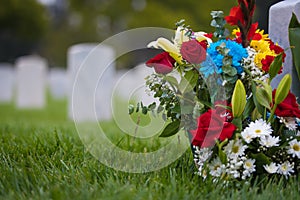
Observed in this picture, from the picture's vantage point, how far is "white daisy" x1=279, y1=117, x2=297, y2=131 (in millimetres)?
1791

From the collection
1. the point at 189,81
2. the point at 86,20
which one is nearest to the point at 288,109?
the point at 189,81

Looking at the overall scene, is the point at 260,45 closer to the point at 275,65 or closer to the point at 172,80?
the point at 275,65

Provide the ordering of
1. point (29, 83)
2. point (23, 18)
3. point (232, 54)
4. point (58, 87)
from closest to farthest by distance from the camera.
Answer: point (232, 54), point (29, 83), point (58, 87), point (23, 18)

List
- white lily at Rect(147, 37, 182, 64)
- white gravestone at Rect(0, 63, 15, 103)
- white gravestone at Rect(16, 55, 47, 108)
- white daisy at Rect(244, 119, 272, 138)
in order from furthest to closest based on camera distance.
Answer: white gravestone at Rect(0, 63, 15, 103), white gravestone at Rect(16, 55, 47, 108), white lily at Rect(147, 37, 182, 64), white daisy at Rect(244, 119, 272, 138)

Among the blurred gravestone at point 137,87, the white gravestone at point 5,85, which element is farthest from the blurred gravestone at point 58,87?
the white gravestone at point 5,85

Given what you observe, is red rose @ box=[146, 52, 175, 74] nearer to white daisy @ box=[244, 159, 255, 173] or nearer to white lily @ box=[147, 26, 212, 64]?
white lily @ box=[147, 26, 212, 64]

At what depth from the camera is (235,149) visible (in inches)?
68.2

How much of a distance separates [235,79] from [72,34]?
25878mm

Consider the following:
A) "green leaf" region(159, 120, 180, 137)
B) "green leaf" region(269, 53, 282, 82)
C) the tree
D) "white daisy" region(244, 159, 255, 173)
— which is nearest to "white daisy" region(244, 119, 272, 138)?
"white daisy" region(244, 159, 255, 173)

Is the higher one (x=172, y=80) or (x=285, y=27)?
(x=285, y=27)

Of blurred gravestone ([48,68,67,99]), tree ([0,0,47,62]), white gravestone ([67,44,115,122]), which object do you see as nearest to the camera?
white gravestone ([67,44,115,122])

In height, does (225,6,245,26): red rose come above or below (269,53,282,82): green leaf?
above

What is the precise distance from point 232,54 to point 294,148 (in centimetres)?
47

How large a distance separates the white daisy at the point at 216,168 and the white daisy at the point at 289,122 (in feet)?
1.04
